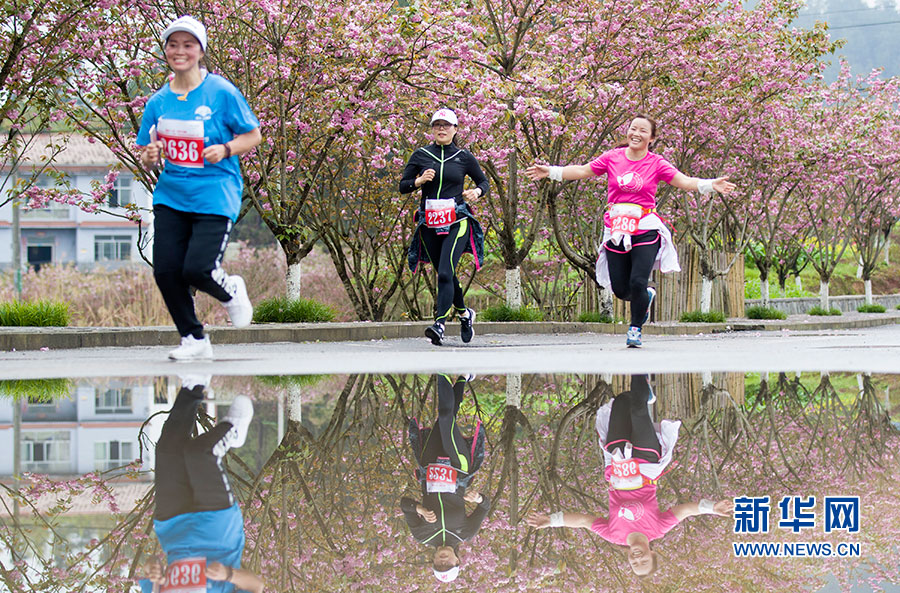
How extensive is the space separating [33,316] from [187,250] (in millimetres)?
6512

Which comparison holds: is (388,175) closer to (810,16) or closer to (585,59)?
(585,59)

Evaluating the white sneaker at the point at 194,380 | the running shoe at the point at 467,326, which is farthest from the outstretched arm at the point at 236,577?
the running shoe at the point at 467,326

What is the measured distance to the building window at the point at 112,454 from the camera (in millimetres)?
3947

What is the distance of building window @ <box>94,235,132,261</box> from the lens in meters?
66.9

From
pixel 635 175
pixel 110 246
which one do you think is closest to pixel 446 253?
pixel 635 175

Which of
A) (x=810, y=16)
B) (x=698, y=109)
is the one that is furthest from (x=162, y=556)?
(x=810, y=16)

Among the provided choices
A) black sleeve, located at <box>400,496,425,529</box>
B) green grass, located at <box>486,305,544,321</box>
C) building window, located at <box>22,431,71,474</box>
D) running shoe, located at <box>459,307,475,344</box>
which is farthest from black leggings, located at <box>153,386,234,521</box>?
green grass, located at <box>486,305,544,321</box>

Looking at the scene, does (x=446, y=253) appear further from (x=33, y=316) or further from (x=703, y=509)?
(x=703, y=509)

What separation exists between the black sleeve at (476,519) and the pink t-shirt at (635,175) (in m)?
7.46

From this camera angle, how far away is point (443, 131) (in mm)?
11156

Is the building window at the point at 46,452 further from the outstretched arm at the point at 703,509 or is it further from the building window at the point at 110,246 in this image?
the building window at the point at 110,246

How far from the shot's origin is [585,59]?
55.6 ft

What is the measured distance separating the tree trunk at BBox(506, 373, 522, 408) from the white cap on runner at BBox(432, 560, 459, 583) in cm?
316

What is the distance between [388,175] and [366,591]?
18.2m
